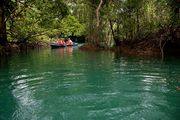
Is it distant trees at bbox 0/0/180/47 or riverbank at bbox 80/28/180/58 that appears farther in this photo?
riverbank at bbox 80/28/180/58

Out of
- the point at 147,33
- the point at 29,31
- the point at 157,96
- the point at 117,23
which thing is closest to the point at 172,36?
the point at 147,33

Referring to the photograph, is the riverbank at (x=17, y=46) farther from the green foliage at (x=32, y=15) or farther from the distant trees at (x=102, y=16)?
the green foliage at (x=32, y=15)

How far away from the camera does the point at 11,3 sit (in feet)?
51.7

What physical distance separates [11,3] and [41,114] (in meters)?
12.2

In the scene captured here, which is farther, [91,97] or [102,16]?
[102,16]

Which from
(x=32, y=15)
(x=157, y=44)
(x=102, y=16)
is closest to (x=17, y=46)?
(x=32, y=15)

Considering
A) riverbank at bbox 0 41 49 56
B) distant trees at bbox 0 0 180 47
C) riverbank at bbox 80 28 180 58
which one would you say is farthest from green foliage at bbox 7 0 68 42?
riverbank at bbox 80 28 180 58

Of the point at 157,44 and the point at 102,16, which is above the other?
the point at 102,16

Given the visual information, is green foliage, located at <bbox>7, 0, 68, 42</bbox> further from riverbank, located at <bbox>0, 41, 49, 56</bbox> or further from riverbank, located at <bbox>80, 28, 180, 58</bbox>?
riverbank, located at <bbox>80, 28, 180, 58</bbox>

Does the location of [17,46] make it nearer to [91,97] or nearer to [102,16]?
[102,16]

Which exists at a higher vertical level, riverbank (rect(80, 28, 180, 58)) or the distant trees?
the distant trees

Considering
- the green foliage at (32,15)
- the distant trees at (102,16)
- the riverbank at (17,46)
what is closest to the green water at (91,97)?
the distant trees at (102,16)

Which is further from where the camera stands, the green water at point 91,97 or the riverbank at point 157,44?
the riverbank at point 157,44

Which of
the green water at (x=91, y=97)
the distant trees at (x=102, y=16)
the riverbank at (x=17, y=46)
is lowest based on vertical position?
the green water at (x=91, y=97)
